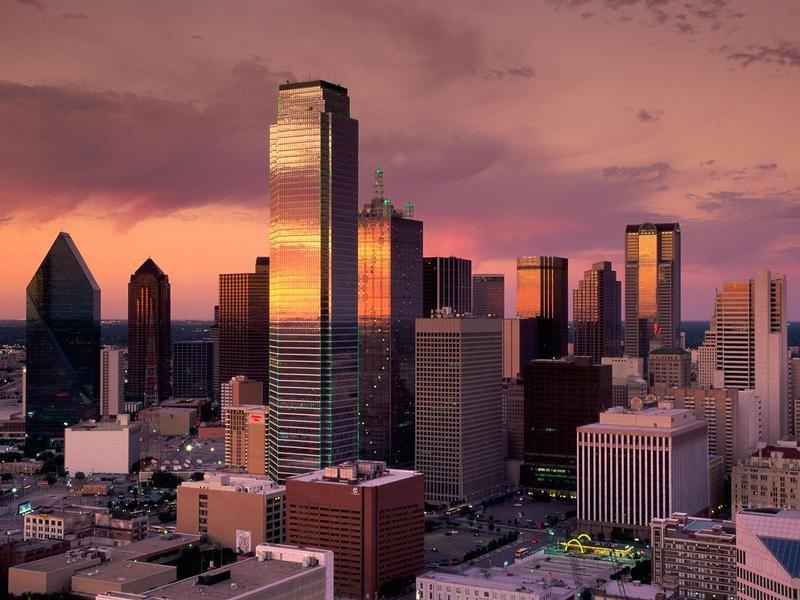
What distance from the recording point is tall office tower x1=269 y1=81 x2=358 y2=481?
449ft

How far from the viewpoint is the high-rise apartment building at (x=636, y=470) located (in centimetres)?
13188

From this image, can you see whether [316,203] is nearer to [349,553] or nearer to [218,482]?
[218,482]

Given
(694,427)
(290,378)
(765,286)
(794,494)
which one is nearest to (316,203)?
(290,378)

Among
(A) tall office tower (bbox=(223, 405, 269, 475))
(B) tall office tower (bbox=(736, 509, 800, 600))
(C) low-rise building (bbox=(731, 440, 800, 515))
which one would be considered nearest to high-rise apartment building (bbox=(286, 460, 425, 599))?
(B) tall office tower (bbox=(736, 509, 800, 600))

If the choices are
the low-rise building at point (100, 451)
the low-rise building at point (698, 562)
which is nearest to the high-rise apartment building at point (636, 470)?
the low-rise building at point (698, 562)

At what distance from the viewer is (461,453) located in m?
159

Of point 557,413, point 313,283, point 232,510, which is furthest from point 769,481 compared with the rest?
point 232,510

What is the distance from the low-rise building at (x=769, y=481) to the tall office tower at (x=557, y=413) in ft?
119

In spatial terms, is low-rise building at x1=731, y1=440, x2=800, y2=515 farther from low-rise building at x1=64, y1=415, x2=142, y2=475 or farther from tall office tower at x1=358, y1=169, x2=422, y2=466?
low-rise building at x1=64, y1=415, x2=142, y2=475

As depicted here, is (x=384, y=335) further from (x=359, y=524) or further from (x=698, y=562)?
(x=698, y=562)

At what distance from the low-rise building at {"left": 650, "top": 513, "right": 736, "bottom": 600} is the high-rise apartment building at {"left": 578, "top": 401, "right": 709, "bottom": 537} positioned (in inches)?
1083

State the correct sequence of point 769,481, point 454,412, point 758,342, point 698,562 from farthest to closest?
point 758,342
point 454,412
point 769,481
point 698,562

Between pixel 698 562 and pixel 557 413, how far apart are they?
74336mm

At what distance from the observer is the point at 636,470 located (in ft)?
438
